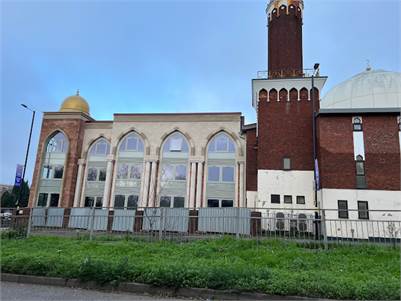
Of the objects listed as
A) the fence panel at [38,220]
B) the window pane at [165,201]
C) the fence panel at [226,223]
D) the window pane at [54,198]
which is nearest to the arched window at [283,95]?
the fence panel at [226,223]

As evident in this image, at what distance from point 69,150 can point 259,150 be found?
18.5 m

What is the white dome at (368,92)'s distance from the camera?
2975 centimetres

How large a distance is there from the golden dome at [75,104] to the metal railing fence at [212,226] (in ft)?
61.8

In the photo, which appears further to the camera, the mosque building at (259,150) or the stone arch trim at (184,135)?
the stone arch trim at (184,135)

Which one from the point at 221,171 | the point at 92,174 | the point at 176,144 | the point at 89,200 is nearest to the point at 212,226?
the point at 221,171

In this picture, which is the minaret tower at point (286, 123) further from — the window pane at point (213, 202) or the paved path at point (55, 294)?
the paved path at point (55, 294)

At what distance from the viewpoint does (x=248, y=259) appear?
30.1 feet

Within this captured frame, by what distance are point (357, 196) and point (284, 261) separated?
13.6 meters

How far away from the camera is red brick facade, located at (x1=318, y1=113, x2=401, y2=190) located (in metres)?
20.0

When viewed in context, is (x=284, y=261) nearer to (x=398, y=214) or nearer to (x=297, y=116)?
(x=398, y=214)

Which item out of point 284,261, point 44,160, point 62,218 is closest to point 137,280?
point 284,261

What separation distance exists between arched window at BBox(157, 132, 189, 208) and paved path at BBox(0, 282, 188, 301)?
20.5 metres

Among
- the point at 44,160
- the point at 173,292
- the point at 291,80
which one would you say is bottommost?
the point at 173,292

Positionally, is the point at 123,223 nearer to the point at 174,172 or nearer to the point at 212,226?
the point at 212,226
